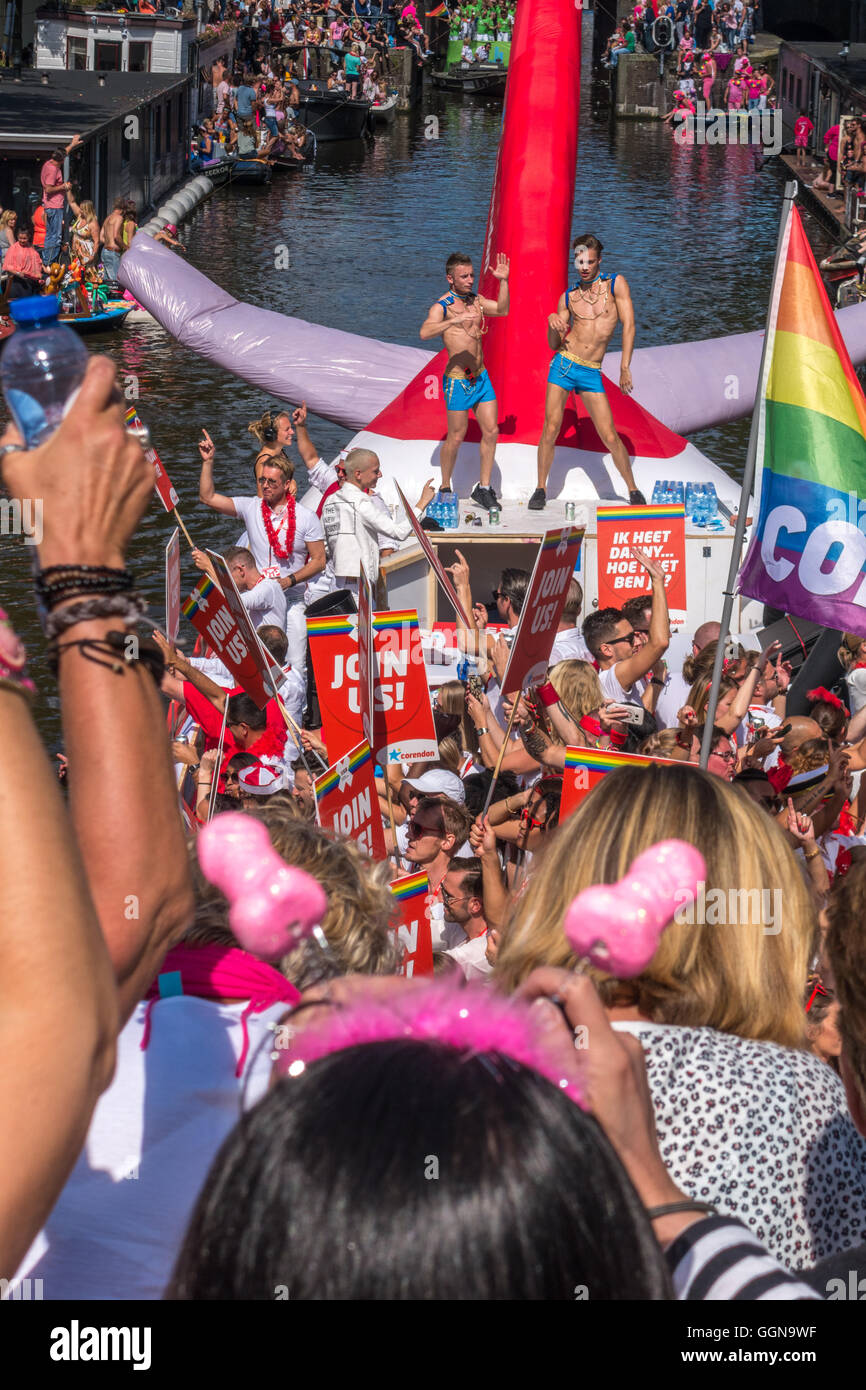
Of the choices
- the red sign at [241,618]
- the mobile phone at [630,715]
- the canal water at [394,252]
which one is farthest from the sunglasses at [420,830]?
the canal water at [394,252]

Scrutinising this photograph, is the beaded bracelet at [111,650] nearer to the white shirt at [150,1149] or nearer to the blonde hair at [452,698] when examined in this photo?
the white shirt at [150,1149]

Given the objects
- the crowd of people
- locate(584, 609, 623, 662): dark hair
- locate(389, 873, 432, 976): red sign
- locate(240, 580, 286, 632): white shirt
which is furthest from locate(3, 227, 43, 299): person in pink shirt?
the crowd of people

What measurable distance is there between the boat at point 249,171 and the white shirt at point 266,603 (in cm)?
2575

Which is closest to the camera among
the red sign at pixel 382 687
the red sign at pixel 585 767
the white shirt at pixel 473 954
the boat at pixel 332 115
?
the red sign at pixel 585 767

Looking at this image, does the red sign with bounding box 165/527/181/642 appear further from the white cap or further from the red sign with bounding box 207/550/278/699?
the white cap

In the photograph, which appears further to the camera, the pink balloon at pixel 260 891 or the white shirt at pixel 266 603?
the white shirt at pixel 266 603

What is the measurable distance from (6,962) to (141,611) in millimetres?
416

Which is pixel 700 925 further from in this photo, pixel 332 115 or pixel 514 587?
pixel 332 115

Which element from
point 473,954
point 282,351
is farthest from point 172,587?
point 282,351

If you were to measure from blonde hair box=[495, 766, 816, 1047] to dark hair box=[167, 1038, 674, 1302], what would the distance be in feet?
2.74

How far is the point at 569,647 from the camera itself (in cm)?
638

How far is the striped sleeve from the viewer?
1384mm

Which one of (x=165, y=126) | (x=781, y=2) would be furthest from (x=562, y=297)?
(x=781, y=2)

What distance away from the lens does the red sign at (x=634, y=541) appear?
702 cm
